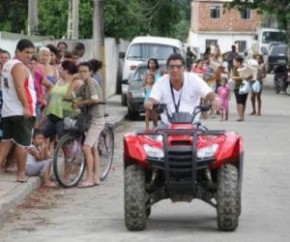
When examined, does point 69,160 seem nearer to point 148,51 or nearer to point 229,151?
point 229,151

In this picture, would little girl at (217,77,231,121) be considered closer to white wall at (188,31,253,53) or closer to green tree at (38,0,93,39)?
green tree at (38,0,93,39)

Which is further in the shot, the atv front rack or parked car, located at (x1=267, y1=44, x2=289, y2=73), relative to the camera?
parked car, located at (x1=267, y1=44, x2=289, y2=73)

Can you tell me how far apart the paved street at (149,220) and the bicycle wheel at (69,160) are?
0.23m

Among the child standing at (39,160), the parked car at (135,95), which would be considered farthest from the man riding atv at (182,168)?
the parked car at (135,95)

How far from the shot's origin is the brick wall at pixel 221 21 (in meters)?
101

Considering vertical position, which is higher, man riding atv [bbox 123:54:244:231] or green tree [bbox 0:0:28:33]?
green tree [bbox 0:0:28:33]

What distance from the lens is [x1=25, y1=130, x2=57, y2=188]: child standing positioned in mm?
13312

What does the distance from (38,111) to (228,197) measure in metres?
5.89

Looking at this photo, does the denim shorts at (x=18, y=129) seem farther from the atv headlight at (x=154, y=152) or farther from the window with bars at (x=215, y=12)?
the window with bars at (x=215, y=12)

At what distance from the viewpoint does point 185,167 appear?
31.6 ft

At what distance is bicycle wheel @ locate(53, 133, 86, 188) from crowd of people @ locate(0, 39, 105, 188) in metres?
0.16

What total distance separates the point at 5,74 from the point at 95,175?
197cm

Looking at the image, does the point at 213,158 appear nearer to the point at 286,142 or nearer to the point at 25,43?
the point at 25,43

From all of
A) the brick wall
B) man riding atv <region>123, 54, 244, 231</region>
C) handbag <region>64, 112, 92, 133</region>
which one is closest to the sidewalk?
handbag <region>64, 112, 92, 133</region>
